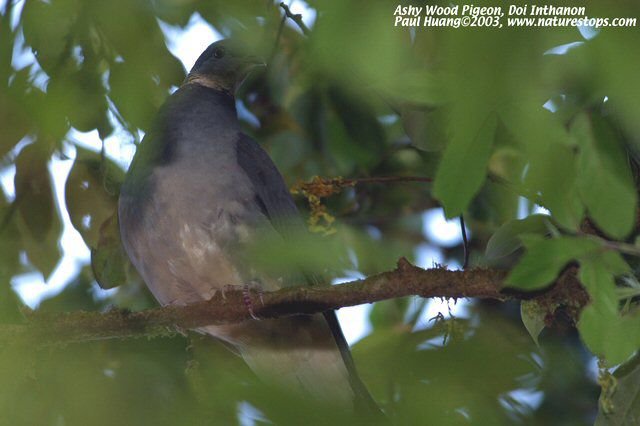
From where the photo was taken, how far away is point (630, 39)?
1365 mm

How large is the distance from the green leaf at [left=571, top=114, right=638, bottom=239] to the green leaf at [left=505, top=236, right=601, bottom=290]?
6 cm

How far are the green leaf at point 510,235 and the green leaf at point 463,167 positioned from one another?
833 millimetres

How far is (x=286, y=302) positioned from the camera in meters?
2.87

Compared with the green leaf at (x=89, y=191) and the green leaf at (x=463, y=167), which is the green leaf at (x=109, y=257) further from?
the green leaf at (x=463, y=167)

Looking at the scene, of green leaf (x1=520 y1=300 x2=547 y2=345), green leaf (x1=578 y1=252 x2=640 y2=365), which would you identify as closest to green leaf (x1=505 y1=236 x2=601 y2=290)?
green leaf (x1=578 y1=252 x2=640 y2=365)

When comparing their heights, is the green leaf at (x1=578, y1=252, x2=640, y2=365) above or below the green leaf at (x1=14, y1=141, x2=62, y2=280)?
above

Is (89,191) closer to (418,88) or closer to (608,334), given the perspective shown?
(418,88)

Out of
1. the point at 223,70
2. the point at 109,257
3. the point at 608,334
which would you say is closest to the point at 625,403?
the point at 608,334

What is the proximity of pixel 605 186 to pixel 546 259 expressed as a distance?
0.57 feet

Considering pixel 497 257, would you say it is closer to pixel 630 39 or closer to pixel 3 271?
pixel 630 39

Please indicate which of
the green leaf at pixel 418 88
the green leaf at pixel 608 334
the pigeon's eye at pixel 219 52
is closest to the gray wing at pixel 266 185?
the pigeon's eye at pixel 219 52

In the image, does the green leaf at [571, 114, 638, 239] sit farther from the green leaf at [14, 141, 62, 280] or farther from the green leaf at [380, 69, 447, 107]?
the green leaf at [14, 141, 62, 280]

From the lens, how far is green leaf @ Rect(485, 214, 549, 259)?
243 centimetres

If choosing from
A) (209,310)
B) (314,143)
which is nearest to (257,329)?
(209,310)
